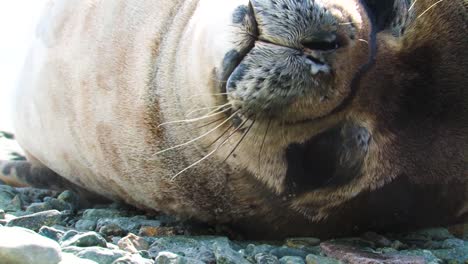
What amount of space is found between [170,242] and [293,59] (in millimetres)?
1156

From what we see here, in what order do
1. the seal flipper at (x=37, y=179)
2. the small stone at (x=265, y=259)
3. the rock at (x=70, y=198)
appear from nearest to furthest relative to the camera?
Answer: the small stone at (x=265, y=259) < the rock at (x=70, y=198) < the seal flipper at (x=37, y=179)

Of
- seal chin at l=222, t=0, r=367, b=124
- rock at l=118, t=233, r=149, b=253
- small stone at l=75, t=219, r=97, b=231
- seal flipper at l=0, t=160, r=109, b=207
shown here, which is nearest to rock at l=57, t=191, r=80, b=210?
seal flipper at l=0, t=160, r=109, b=207

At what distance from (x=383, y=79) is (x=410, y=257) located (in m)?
0.79

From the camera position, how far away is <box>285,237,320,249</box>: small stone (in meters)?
4.15

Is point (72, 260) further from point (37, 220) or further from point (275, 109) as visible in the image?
point (37, 220)

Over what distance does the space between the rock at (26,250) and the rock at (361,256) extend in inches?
52.8

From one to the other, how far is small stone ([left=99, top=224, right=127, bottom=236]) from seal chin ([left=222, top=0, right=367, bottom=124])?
0.99m

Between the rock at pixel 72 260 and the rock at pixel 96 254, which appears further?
the rock at pixel 96 254

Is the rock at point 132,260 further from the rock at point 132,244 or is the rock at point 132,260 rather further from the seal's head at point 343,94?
the seal's head at point 343,94

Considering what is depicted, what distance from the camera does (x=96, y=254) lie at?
3.31 m

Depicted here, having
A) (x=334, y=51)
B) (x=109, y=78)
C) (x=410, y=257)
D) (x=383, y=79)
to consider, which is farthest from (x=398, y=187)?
(x=109, y=78)

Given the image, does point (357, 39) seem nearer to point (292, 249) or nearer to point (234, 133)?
point (234, 133)

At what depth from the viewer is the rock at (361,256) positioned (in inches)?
148

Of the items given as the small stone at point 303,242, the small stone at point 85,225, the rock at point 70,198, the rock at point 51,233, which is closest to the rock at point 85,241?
the rock at point 51,233
